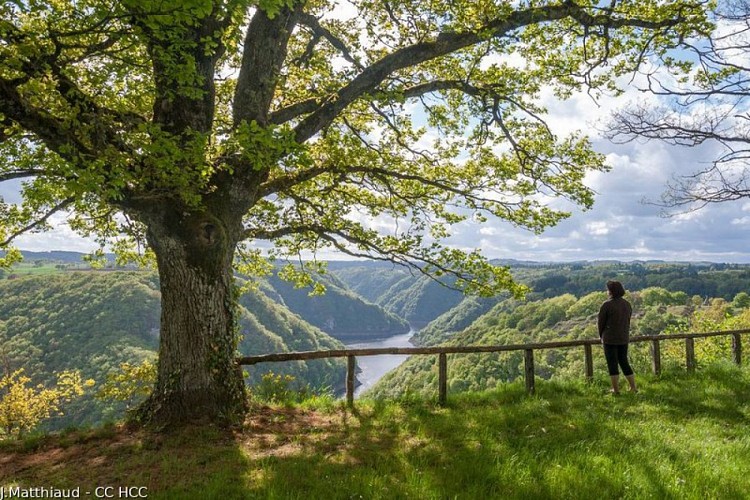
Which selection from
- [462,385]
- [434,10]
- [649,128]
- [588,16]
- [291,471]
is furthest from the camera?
[462,385]

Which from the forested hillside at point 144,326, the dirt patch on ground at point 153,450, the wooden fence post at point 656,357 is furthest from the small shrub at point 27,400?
the forested hillside at point 144,326

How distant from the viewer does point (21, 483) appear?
518 cm

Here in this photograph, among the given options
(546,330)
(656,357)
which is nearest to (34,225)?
(656,357)

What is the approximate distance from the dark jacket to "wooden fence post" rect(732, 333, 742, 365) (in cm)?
636

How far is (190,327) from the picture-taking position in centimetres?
751

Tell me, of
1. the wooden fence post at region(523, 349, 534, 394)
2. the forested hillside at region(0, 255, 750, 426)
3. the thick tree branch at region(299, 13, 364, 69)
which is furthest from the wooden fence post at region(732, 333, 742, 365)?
the forested hillside at region(0, 255, 750, 426)

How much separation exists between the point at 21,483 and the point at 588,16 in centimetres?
1136

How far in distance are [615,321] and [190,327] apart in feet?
27.6

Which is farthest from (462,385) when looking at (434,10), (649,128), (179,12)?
(179,12)

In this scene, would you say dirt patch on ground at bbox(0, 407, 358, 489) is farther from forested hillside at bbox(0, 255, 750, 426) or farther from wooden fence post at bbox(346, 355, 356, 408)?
forested hillside at bbox(0, 255, 750, 426)

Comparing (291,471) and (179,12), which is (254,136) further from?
(291,471)

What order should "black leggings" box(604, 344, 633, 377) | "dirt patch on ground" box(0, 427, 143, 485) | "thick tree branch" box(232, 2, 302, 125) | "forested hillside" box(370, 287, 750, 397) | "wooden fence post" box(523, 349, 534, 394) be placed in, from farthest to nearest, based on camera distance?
"forested hillside" box(370, 287, 750, 397)
"wooden fence post" box(523, 349, 534, 394)
"black leggings" box(604, 344, 633, 377)
"thick tree branch" box(232, 2, 302, 125)
"dirt patch on ground" box(0, 427, 143, 485)

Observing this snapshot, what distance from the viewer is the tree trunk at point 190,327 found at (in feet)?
24.2

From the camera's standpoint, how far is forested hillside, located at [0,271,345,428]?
272 feet
